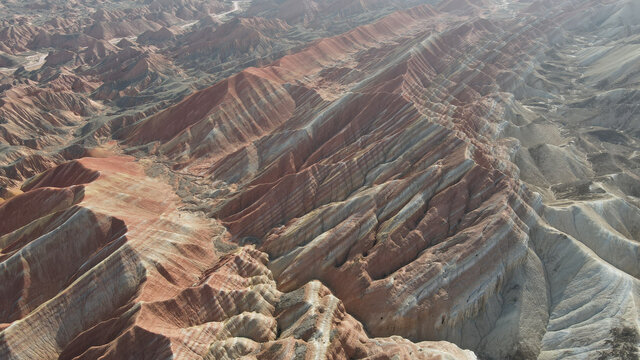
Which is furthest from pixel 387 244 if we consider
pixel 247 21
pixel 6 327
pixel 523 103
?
pixel 247 21

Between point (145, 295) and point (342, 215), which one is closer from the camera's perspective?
point (145, 295)

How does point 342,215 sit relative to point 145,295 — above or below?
below

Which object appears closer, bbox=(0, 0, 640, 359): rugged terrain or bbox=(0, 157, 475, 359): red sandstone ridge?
bbox=(0, 157, 475, 359): red sandstone ridge

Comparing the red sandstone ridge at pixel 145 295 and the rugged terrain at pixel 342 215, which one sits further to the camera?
the rugged terrain at pixel 342 215

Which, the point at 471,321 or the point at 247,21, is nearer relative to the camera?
the point at 471,321

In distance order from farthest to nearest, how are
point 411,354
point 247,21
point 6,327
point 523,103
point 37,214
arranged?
point 247,21, point 523,103, point 37,214, point 6,327, point 411,354

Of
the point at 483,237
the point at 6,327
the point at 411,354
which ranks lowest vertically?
the point at 411,354

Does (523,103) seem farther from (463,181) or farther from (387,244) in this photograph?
(387,244)

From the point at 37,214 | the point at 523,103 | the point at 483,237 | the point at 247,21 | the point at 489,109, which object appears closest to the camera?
the point at 483,237
